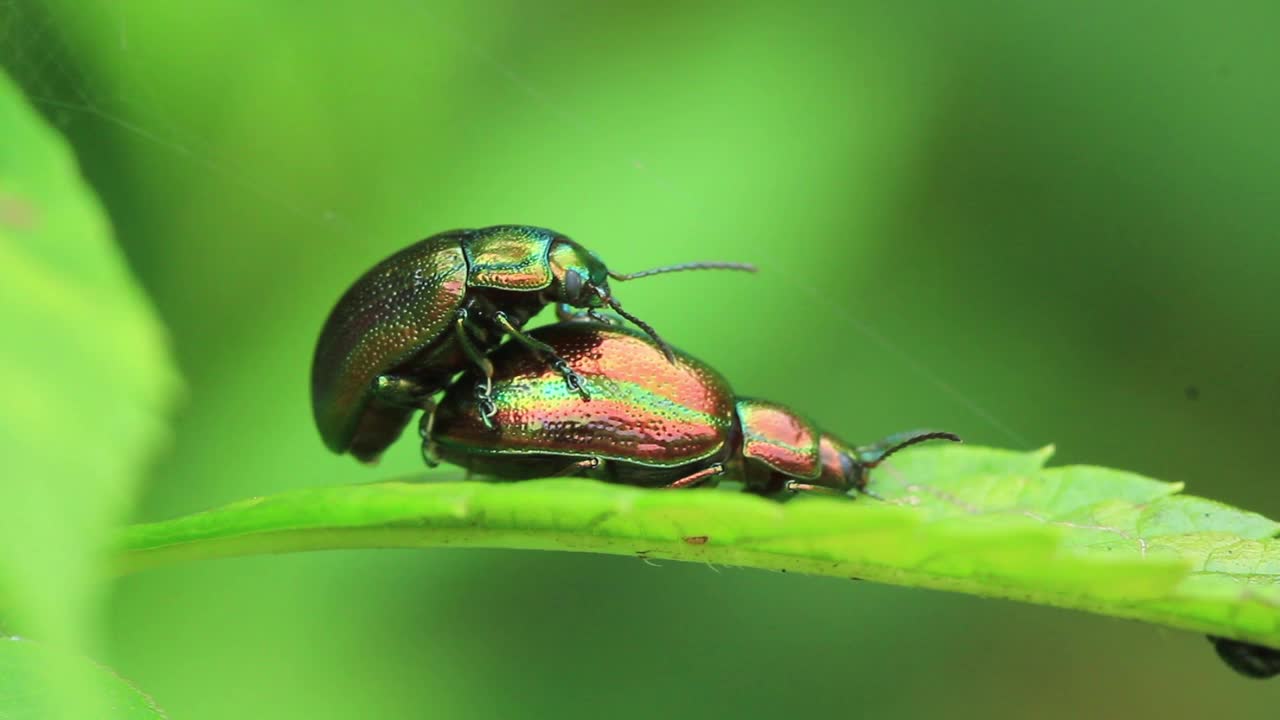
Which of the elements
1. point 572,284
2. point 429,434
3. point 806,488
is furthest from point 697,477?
point 429,434

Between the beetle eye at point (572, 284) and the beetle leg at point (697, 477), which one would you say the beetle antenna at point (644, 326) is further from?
the beetle leg at point (697, 477)

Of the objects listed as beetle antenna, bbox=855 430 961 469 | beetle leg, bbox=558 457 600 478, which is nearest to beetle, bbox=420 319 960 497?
beetle leg, bbox=558 457 600 478

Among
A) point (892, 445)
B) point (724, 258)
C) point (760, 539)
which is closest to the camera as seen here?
point (760, 539)

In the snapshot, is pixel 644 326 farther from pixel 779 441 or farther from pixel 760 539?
pixel 760 539

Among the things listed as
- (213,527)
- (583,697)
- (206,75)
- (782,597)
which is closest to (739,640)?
(782,597)

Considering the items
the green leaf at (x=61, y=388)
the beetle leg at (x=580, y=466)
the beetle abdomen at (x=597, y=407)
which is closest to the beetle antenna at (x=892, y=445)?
the beetle abdomen at (x=597, y=407)

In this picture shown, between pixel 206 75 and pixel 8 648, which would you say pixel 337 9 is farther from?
pixel 8 648

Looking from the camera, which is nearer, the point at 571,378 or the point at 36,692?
the point at 36,692
